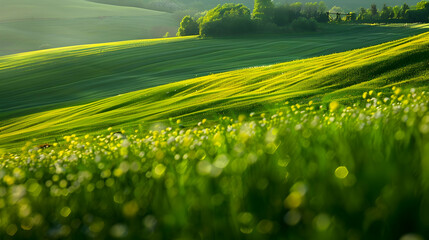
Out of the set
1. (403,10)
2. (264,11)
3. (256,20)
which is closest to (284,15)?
(264,11)

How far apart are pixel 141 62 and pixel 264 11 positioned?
129 ft

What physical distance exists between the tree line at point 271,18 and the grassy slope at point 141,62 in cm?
562

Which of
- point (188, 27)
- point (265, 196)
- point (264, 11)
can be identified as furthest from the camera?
point (188, 27)

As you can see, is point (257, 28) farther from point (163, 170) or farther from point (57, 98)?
point (163, 170)

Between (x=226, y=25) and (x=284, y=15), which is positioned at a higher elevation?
(x=284, y=15)

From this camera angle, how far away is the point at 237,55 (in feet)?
230

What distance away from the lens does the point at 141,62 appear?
7306 centimetres

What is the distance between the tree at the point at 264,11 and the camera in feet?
316

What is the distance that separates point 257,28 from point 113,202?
9283 cm

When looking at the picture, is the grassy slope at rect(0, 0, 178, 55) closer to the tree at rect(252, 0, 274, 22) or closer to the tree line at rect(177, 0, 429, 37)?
the tree line at rect(177, 0, 429, 37)

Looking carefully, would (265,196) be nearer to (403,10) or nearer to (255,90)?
(255,90)

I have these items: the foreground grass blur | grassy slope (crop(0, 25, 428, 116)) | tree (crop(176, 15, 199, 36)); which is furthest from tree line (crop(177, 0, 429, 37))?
the foreground grass blur

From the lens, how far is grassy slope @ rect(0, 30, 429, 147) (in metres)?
24.7

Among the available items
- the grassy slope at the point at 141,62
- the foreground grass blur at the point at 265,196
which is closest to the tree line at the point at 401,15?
the grassy slope at the point at 141,62
